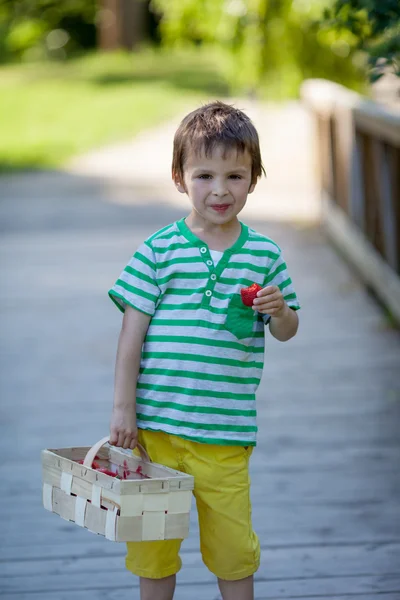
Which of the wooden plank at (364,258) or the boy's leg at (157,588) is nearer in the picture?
the boy's leg at (157,588)

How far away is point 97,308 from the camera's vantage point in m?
7.17

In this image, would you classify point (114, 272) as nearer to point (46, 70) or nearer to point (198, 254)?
point (198, 254)

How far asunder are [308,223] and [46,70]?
759 inches

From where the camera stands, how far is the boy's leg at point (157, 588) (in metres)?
2.70

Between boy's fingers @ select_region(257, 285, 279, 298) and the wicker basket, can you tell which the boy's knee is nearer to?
the wicker basket

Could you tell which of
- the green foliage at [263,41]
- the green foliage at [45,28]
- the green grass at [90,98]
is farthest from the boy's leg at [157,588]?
the green foliage at [45,28]

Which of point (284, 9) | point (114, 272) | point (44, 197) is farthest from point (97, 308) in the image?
point (44, 197)

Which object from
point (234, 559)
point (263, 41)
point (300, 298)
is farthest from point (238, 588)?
point (263, 41)

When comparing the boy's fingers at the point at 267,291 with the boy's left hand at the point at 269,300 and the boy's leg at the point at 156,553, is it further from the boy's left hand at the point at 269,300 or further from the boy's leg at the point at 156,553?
the boy's leg at the point at 156,553

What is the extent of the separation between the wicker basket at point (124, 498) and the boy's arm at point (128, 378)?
1.9 inches

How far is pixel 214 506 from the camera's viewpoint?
2.57m

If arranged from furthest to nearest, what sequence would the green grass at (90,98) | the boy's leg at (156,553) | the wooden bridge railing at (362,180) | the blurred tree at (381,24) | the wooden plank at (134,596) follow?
the green grass at (90,98)
the wooden bridge railing at (362,180)
the blurred tree at (381,24)
the wooden plank at (134,596)
the boy's leg at (156,553)

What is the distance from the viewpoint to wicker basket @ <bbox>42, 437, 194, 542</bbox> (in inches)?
94.2

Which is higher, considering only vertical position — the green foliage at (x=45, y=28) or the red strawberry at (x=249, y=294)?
the green foliage at (x=45, y=28)
